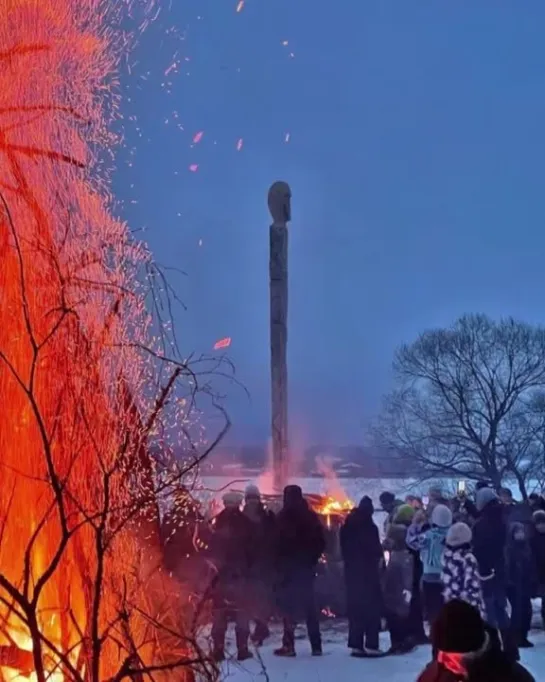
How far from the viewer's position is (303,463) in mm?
27688

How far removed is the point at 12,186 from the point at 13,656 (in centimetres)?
219

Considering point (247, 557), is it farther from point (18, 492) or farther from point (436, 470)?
point (436, 470)

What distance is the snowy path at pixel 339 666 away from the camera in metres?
8.41

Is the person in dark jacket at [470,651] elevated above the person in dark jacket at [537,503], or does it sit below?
below

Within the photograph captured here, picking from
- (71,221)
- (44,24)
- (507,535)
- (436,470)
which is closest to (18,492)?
(71,221)

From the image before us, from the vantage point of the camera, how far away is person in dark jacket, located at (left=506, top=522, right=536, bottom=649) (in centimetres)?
985

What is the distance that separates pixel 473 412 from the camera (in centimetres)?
2981

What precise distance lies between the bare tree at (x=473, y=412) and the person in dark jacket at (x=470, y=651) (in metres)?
26.0

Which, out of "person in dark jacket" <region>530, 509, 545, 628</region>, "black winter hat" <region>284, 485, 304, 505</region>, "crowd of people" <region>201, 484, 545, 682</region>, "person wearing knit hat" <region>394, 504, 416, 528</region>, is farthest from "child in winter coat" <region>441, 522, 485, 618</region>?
"person wearing knit hat" <region>394, 504, 416, 528</region>

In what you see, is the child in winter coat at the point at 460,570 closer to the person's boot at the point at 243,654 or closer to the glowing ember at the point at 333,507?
the person's boot at the point at 243,654

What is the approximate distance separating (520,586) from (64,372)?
717cm

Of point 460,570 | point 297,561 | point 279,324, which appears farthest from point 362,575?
point 279,324

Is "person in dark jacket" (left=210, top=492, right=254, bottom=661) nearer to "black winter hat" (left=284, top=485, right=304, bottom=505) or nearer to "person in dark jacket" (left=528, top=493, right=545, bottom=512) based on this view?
"black winter hat" (left=284, top=485, right=304, bottom=505)

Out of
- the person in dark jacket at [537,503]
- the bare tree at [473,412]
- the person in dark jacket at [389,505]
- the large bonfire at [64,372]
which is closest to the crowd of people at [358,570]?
the person in dark jacket at [537,503]
